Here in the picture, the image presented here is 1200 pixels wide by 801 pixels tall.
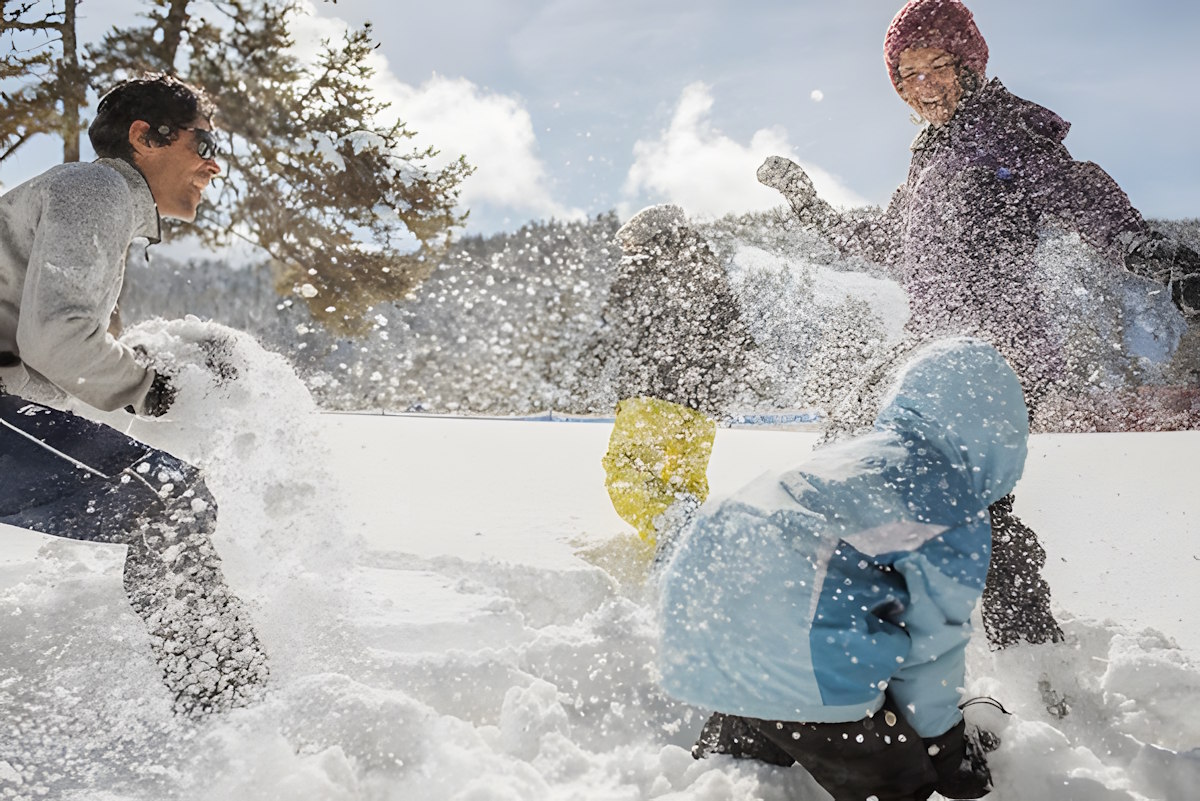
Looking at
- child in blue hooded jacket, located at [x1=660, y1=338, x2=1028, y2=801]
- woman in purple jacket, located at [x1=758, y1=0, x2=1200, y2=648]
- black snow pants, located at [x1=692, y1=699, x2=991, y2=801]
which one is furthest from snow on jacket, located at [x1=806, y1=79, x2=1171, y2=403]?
black snow pants, located at [x1=692, y1=699, x2=991, y2=801]

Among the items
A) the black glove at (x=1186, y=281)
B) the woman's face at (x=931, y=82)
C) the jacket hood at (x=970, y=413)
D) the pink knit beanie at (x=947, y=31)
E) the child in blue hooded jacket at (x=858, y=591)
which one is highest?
the pink knit beanie at (x=947, y=31)

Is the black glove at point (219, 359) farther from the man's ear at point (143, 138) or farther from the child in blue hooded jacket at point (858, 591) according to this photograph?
the child in blue hooded jacket at point (858, 591)

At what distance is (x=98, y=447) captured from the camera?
150cm

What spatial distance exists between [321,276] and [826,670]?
655cm

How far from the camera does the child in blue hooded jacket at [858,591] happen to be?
0.91 metres

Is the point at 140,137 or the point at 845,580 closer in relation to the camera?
the point at 845,580

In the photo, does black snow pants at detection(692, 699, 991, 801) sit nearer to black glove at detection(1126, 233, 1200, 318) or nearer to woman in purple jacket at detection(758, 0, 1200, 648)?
woman in purple jacket at detection(758, 0, 1200, 648)

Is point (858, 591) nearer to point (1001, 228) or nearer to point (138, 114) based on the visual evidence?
point (1001, 228)

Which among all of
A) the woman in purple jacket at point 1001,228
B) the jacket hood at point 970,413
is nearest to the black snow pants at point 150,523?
the jacket hood at point 970,413

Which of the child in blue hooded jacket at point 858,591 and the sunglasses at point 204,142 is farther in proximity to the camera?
the sunglasses at point 204,142

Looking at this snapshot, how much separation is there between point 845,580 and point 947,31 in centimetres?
159

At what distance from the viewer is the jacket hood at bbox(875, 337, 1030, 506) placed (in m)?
1.00

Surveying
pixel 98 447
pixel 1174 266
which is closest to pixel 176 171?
pixel 98 447

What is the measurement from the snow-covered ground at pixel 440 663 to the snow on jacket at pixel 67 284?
0.24 metres
